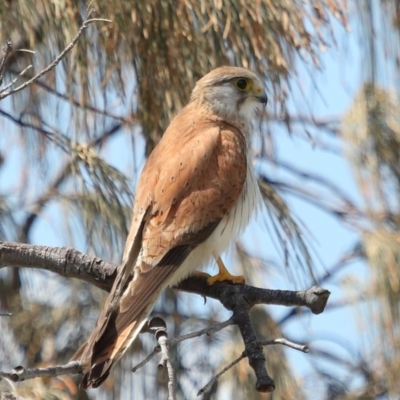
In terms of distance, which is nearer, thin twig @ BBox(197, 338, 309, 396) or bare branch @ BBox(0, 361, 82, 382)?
bare branch @ BBox(0, 361, 82, 382)

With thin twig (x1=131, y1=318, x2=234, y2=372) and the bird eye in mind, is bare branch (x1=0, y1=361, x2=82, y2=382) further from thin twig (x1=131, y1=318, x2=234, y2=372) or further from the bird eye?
the bird eye

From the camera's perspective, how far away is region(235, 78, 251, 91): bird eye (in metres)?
2.90

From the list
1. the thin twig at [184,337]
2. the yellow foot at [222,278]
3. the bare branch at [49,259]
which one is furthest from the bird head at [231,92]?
the thin twig at [184,337]

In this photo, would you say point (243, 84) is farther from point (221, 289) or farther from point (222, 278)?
point (221, 289)

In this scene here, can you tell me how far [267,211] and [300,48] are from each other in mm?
516

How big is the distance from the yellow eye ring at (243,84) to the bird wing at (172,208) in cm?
A: 13

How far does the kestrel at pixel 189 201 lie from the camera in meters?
2.27

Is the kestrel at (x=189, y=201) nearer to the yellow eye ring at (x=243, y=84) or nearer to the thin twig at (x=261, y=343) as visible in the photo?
the yellow eye ring at (x=243, y=84)

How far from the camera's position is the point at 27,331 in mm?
3248

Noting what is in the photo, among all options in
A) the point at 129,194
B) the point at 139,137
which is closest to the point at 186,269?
the point at 129,194

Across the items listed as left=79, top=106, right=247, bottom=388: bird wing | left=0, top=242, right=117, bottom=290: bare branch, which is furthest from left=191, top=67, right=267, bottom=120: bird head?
left=0, top=242, right=117, bottom=290: bare branch

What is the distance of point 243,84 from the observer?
116 inches

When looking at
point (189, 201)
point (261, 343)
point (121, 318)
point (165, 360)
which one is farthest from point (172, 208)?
point (165, 360)

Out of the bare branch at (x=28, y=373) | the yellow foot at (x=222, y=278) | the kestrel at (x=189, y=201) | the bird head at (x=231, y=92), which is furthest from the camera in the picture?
the bird head at (x=231, y=92)
